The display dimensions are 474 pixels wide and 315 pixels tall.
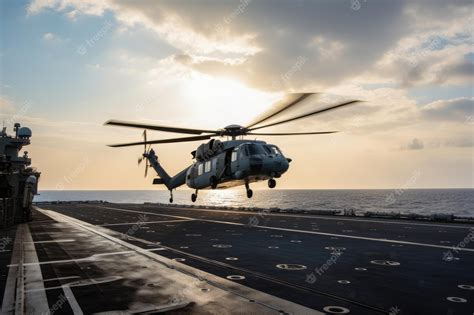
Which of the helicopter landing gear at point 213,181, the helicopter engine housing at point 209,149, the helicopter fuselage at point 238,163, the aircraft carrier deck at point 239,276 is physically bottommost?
the aircraft carrier deck at point 239,276

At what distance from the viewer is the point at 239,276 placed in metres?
10.5

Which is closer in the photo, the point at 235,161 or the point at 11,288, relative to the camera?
the point at 11,288

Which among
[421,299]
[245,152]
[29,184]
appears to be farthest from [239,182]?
[29,184]

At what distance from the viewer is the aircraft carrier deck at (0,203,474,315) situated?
771 centimetres

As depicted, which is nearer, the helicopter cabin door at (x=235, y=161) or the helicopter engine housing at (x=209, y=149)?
the helicopter cabin door at (x=235, y=161)

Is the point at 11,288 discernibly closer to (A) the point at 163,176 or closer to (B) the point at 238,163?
(B) the point at 238,163

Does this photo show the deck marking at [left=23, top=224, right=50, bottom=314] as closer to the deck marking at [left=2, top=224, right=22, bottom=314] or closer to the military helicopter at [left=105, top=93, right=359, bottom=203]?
the deck marking at [left=2, top=224, right=22, bottom=314]

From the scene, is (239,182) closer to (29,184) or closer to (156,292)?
(156,292)

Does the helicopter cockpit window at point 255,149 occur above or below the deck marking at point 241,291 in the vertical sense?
above

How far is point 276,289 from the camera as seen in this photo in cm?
901

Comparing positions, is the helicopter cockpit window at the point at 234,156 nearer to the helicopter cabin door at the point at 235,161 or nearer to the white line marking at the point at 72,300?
the helicopter cabin door at the point at 235,161

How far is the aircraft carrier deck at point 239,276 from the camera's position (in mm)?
7711

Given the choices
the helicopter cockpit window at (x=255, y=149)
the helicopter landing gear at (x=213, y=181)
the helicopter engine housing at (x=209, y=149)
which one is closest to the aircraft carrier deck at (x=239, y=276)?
the helicopter cockpit window at (x=255, y=149)

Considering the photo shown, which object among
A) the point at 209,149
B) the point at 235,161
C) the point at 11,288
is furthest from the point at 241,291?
the point at 209,149
